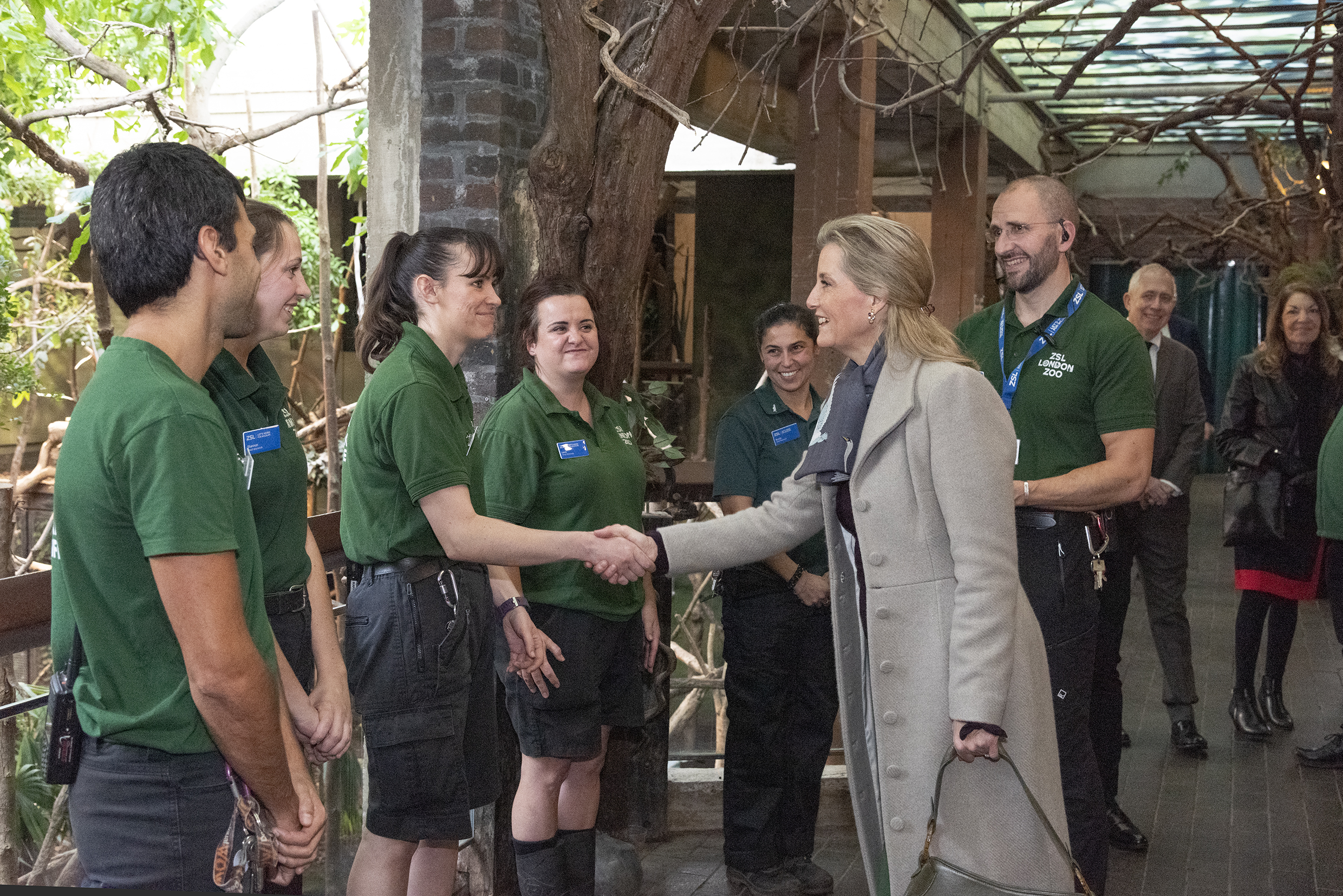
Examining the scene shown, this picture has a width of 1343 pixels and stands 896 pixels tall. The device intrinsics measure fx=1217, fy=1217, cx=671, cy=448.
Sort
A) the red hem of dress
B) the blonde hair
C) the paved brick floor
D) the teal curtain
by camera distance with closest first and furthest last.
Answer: the blonde hair
the paved brick floor
the red hem of dress
the teal curtain

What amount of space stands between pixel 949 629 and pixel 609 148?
6.14 ft

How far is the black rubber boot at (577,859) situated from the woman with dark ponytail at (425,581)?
18.9 inches

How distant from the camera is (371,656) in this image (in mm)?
2484

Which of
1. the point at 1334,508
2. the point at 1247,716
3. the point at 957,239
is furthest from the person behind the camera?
the point at 957,239

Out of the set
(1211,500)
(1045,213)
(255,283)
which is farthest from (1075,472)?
(1211,500)

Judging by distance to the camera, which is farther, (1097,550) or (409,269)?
(1097,550)

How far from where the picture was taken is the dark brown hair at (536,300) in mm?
3090

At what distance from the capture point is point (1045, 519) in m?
2.97

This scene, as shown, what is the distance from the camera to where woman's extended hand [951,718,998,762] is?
219 centimetres

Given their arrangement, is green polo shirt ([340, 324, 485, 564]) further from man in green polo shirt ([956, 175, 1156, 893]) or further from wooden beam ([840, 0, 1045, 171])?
wooden beam ([840, 0, 1045, 171])

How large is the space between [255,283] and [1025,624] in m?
1.50

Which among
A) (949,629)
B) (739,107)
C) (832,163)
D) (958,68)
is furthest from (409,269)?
(958,68)

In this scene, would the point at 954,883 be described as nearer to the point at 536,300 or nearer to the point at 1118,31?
the point at 536,300

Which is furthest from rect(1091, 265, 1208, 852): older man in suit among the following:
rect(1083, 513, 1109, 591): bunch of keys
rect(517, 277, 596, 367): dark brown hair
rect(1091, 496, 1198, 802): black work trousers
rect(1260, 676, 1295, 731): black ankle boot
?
rect(517, 277, 596, 367): dark brown hair
